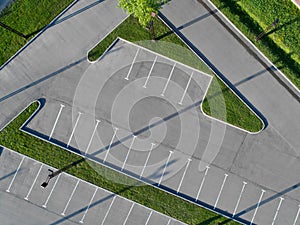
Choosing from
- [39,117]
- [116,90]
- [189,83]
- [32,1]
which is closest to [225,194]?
[189,83]

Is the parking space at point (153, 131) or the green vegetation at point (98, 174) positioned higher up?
the parking space at point (153, 131)

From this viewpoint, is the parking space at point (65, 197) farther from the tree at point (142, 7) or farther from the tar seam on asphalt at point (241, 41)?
the tar seam on asphalt at point (241, 41)

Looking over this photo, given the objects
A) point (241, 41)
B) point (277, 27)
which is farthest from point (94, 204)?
point (277, 27)

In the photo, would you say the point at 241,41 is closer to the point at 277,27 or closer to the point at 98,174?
the point at 277,27

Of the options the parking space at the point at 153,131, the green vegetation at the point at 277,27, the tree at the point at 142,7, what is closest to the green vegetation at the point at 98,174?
the parking space at the point at 153,131

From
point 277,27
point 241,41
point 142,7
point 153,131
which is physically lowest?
point 153,131

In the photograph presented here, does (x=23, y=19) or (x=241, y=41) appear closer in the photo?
(x=241, y=41)

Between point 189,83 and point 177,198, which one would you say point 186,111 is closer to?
point 189,83
